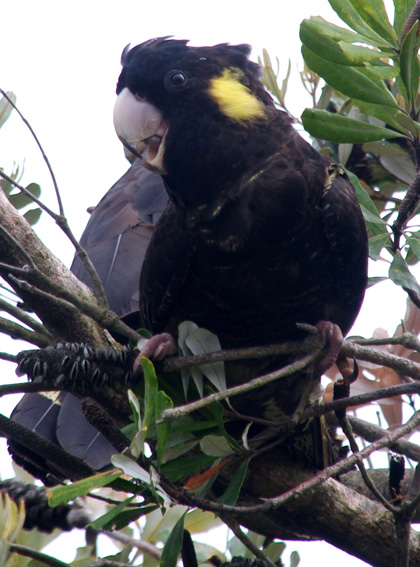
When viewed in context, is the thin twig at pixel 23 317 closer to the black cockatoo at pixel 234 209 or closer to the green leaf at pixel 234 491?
the black cockatoo at pixel 234 209

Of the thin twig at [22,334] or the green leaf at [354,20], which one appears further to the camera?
the thin twig at [22,334]

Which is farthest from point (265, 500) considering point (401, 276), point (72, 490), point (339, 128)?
point (339, 128)

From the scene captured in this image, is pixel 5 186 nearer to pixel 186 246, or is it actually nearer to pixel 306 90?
pixel 186 246

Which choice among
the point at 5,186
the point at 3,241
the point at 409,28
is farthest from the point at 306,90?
the point at 3,241

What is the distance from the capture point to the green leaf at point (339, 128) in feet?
6.39

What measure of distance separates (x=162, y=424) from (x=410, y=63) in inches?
45.6

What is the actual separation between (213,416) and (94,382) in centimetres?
34

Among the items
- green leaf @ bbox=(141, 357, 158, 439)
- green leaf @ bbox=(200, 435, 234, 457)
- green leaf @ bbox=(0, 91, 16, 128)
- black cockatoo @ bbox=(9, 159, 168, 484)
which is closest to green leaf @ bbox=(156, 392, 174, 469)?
green leaf @ bbox=(141, 357, 158, 439)

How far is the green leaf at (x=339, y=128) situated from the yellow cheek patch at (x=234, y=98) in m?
0.30

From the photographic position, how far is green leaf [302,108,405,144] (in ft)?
6.39

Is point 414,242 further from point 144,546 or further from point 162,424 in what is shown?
point 144,546

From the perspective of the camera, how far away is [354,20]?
1.83 m

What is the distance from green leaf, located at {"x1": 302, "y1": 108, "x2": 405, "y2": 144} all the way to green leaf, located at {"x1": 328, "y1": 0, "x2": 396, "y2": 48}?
22 centimetres

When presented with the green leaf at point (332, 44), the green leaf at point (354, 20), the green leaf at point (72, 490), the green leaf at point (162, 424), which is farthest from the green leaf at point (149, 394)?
the green leaf at point (354, 20)
